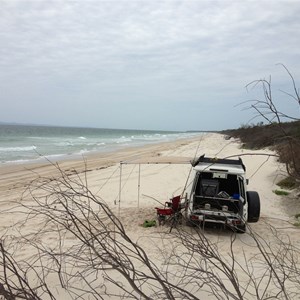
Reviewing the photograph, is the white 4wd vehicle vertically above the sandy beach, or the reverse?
the white 4wd vehicle

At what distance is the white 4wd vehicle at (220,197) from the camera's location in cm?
888

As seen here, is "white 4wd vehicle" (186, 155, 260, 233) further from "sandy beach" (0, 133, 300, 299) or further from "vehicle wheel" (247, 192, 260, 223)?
"sandy beach" (0, 133, 300, 299)

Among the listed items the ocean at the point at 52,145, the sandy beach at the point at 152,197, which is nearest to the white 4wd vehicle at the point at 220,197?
the sandy beach at the point at 152,197

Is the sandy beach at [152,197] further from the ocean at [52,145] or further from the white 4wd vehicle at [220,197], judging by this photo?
the ocean at [52,145]

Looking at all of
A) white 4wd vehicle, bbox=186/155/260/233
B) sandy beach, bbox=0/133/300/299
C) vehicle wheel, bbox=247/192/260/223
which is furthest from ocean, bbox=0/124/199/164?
vehicle wheel, bbox=247/192/260/223

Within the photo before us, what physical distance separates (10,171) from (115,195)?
11099 mm

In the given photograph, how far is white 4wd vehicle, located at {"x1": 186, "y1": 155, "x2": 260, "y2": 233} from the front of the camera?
29.1ft

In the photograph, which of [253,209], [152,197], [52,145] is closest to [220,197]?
[253,209]

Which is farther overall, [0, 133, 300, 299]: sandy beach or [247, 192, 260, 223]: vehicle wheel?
[247, 192, 260, 223]: vehicle wheel

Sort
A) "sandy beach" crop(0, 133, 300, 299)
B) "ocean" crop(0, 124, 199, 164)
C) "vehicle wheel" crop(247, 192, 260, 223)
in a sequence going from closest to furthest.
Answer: "sandy beach" crop(0, 133, 300, 299) → "vehicle wheel" crop(247, 192, 260, 223) → "ocean" crop(0, 124, 199, 164)

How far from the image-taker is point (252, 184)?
1662 cm

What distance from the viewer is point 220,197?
388 inches

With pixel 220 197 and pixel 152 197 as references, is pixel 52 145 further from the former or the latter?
pixel 220 197

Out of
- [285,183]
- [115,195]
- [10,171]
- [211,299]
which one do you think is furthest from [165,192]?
[10,171]
